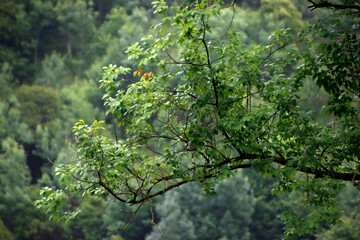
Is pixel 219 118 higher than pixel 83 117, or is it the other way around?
pixel 83 117

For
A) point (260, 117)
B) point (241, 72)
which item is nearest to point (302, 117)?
point (260, 117)

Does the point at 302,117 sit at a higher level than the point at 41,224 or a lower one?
lower

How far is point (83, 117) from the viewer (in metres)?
28.0

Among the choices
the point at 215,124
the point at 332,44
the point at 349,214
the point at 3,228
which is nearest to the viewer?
the point at 332,44

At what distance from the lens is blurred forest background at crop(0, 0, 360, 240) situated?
74.8 ft

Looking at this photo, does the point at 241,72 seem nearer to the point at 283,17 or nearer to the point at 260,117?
the point at 260,117

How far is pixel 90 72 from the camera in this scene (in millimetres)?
32750

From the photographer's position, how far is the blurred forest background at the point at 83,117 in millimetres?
22812

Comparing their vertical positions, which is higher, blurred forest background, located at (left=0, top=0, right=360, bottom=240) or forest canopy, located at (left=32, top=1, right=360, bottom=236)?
blurred forest background, located at (left=0, top=0, right=360, bottom=240)

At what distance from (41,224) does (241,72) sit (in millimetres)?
22418

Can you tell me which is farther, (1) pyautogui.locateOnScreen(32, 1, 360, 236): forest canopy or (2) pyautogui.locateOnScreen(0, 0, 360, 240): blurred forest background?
(2) pyautogui.locateOnScreen(0, 0, 360, 240): blurred forest background

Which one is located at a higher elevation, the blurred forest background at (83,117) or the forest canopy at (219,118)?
the blurred forest background at (83,117)

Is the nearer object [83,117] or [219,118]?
[219,118]

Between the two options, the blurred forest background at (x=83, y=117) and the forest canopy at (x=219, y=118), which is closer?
the forest canopy at (x=219, y=118)
